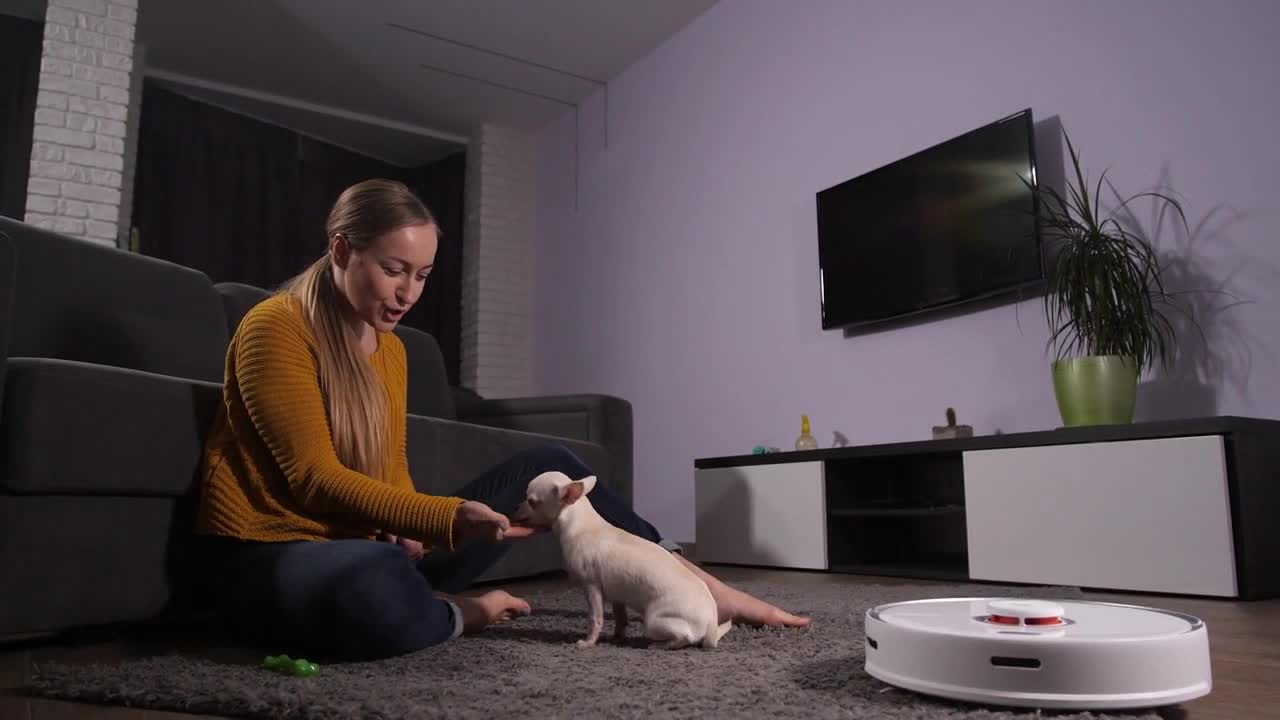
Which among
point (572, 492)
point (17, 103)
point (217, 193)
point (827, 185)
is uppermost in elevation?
point (17, 103)

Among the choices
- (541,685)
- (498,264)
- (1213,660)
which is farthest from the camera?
(498,264)

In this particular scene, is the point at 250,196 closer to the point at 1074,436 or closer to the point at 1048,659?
the point at 1074,436

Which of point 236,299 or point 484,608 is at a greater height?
point 236,299

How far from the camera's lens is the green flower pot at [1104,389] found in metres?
2.36

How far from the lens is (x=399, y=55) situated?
5.07m

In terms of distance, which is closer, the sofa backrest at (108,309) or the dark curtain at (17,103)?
the sofa backrest at (108,309)

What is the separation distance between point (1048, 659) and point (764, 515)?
235cm

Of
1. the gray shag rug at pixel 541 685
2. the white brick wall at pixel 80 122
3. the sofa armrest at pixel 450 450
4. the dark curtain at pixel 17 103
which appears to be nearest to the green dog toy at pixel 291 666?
the gray shag rug at pixel 541 685

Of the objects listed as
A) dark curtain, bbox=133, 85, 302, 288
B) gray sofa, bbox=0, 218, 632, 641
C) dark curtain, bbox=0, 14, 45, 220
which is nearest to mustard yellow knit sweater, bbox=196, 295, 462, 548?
gray sofa, bbox=0, 218, 632, 641

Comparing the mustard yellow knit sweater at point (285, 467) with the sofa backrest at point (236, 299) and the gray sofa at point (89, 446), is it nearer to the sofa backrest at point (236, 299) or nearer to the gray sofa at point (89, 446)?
the gray sofa at point (89, 446)

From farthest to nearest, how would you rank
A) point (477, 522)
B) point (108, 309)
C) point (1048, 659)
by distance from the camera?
1. point (108, 309)
2. point (477, 522)
3. point (1048, 659)

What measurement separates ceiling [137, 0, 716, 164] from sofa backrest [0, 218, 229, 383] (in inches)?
116

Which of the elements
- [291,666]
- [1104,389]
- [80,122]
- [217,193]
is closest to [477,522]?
[291,666]

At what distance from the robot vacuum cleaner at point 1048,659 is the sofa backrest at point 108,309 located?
1.65 meters
